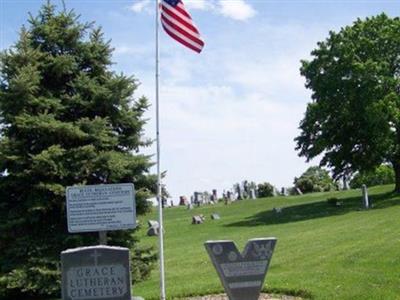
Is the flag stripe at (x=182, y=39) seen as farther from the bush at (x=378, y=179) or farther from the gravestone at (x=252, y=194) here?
the bush at (x=378, y=179)

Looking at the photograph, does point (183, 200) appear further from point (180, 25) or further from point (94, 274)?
point (94, 274)

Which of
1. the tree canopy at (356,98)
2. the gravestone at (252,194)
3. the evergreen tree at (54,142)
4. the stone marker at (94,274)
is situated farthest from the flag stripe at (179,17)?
the gravestone at (252,194)

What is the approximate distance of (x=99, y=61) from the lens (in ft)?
52.5

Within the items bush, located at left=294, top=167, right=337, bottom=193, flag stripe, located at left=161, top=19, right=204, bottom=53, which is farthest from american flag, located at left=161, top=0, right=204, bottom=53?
bush, located at left=294, top=167, right=337, bottom=193

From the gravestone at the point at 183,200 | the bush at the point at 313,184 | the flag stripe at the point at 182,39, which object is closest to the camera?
the flag stripe at the point at 182,39

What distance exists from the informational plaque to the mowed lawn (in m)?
2.42

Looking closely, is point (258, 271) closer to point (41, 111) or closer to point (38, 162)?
point (38, 162)

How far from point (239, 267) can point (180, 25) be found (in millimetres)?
5439

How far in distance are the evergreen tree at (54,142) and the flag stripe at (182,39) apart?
258 centimetres

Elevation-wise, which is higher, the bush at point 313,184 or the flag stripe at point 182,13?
Answer: the flag stripe at point 182,13

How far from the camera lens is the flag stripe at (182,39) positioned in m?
13.4

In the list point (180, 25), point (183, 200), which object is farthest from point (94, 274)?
point (183, 200)

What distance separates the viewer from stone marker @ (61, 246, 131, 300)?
378 inches

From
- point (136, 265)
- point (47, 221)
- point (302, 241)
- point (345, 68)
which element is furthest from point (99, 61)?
point (345, 68)
